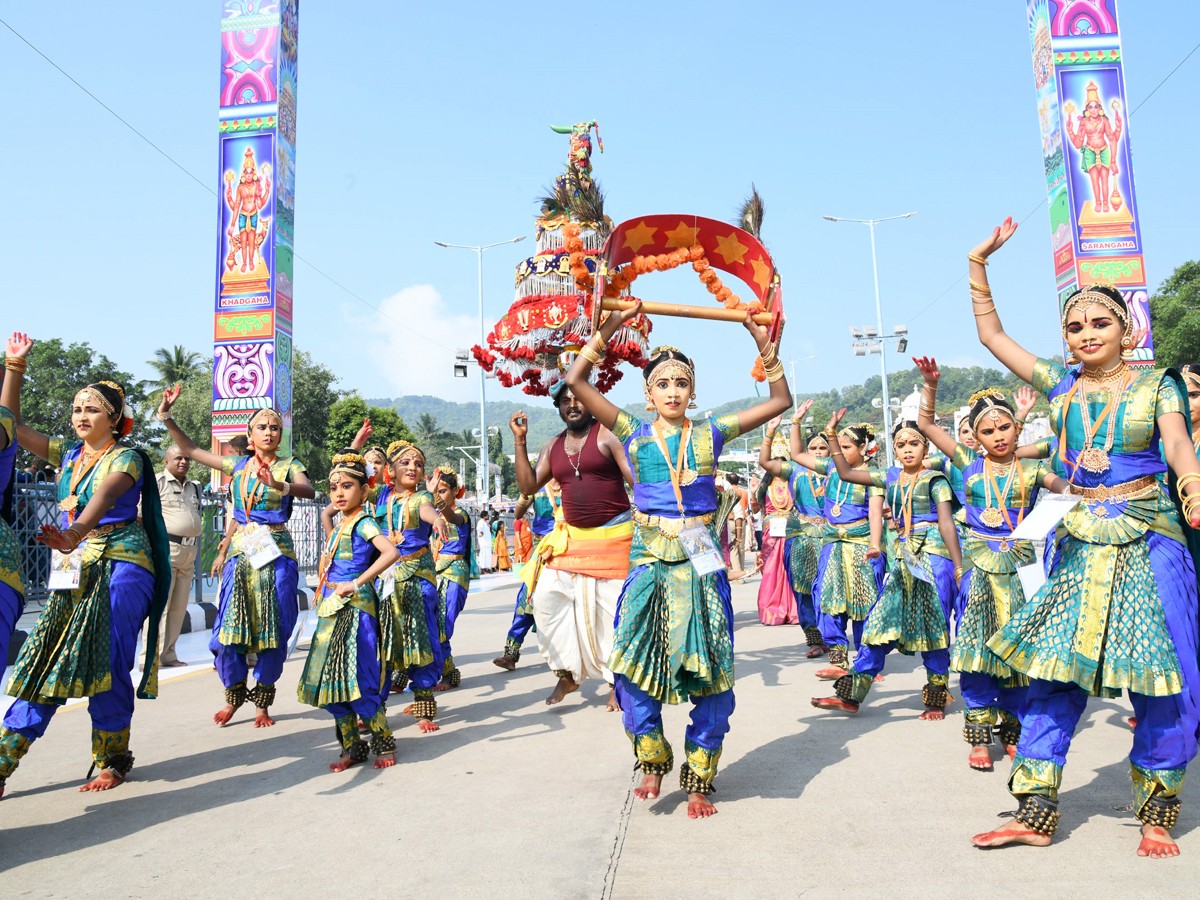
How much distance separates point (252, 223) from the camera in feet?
42.2

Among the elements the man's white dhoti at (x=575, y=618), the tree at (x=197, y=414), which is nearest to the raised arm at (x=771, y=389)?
the man's white dhoti at (x=575, y=618)

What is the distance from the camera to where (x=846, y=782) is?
4.67 metres

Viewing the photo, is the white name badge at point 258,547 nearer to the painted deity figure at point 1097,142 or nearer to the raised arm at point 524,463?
the raised arm at point 524,463

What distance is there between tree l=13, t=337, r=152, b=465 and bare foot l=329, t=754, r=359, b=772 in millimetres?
41346

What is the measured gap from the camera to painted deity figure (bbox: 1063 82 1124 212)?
14531mm

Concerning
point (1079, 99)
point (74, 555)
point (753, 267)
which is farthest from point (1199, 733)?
point (1079, 99)

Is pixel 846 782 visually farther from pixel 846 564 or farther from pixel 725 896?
pixel 846 564

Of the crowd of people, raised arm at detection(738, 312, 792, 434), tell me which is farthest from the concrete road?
raised arm at detection(738, 312, 792, 434)

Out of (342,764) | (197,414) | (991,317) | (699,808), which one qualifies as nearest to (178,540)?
(342,764)

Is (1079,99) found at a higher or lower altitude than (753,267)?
higher

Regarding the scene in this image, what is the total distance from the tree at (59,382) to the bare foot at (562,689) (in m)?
40.3

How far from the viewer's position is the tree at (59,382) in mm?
43375

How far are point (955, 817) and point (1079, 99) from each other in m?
14.0

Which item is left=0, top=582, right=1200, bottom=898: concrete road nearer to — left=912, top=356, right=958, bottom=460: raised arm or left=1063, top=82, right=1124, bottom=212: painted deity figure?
left=912, top=356, right=958, bottom=460: raised arm
